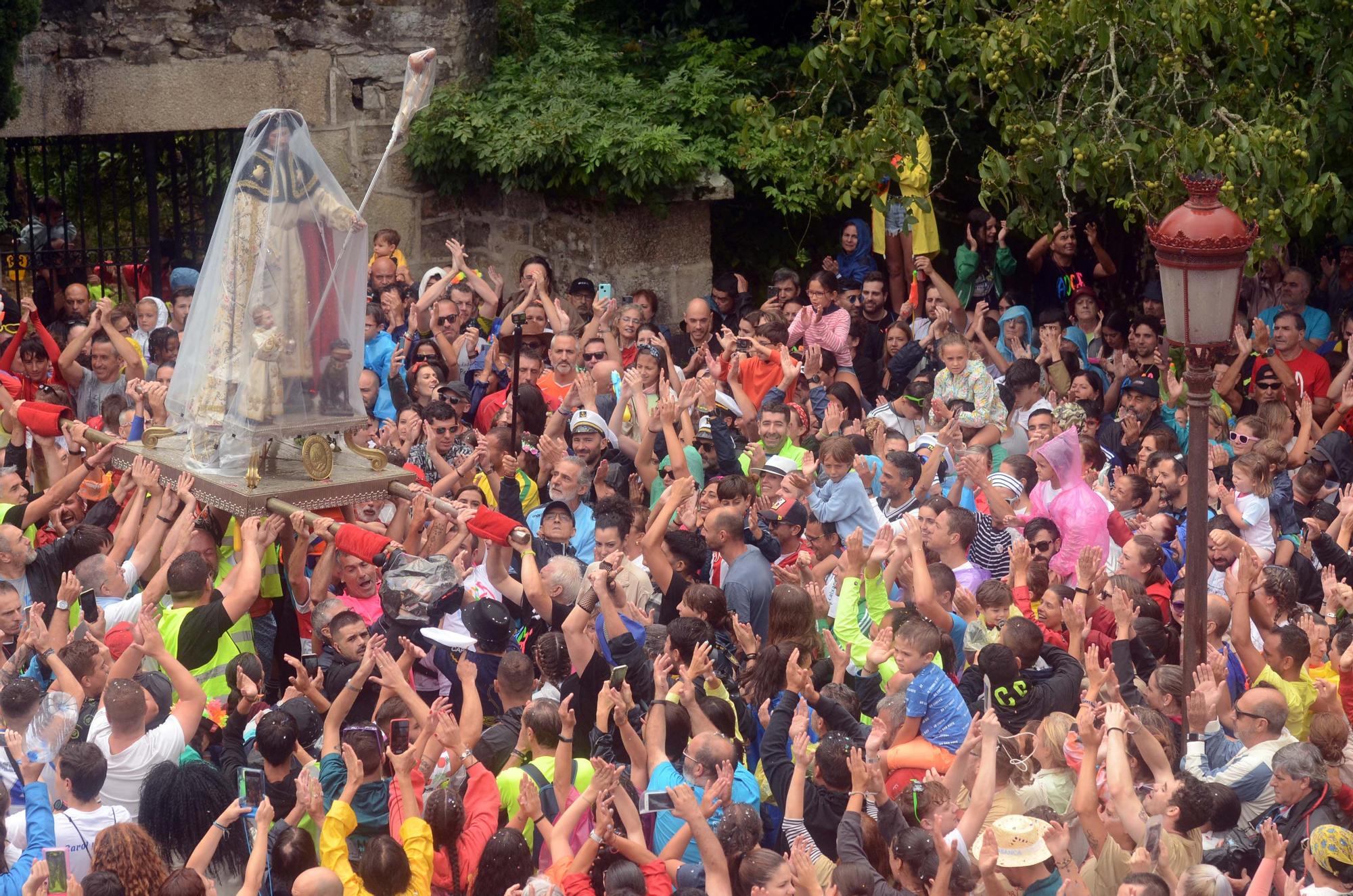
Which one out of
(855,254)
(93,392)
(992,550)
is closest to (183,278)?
(93,392)

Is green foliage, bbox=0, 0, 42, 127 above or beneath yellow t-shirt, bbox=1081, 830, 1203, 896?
above

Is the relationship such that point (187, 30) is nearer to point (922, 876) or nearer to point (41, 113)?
point (41, 113)

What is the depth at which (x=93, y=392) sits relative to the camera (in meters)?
11.8

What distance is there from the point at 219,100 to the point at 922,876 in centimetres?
996

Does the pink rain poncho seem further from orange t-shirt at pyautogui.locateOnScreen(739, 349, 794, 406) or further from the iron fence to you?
the iron fence

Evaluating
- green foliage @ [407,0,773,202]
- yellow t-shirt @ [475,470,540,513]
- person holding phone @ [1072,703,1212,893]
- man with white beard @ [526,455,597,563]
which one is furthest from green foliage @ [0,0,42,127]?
person holding phone @ [1072,703,1212,893]

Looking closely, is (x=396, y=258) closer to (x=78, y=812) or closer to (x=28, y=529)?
(x=28, y=529)

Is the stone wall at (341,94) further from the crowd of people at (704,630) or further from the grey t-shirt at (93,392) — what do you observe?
the grey t-shirt at (93,392)

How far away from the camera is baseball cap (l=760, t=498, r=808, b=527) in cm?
957

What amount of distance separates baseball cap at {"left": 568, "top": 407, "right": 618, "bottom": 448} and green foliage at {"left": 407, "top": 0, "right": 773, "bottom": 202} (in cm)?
340

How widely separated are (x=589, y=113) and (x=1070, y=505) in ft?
19.6

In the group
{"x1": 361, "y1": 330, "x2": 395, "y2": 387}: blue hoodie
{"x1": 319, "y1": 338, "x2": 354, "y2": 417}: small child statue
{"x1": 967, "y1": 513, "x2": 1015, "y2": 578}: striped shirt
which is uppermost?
{"x1": 319, "y1": 338, "x2": 354, "y2": 417}: small child statue

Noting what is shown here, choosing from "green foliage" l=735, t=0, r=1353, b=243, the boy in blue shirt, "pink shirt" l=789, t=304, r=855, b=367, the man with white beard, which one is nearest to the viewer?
the boy in blue shirt

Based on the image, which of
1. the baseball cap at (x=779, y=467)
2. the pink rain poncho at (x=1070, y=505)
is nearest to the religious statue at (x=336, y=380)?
the baseball cap at (x=779, y=467)
